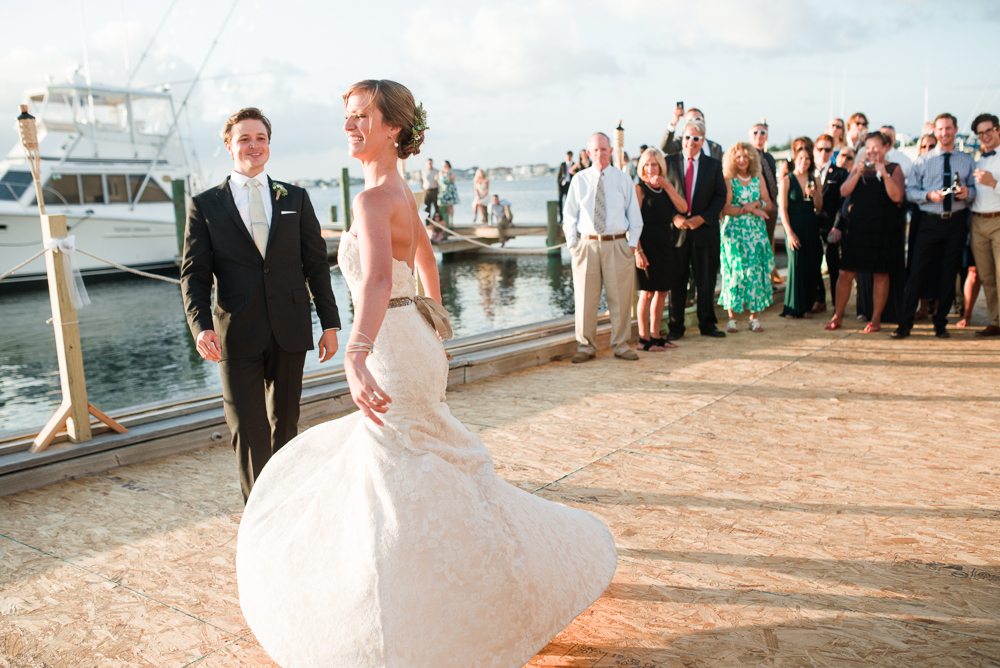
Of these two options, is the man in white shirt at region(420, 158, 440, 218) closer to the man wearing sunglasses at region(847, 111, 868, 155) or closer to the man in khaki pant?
the man wearing sunglasses at region(847, 111, 868, 155)

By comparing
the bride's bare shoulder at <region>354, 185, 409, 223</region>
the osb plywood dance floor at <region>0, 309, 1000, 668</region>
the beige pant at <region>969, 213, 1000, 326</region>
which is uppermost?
the bride's bare shoulder at <region>354, 185, 409, 223</region>

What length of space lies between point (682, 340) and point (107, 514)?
5633 millimetres

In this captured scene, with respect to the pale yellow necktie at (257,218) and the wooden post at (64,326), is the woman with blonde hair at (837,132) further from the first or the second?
the wooden post at (64,326)

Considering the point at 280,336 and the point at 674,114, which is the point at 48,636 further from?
the point at 674,114

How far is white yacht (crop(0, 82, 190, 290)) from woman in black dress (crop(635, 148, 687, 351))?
66.8 feet

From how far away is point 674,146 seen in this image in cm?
815

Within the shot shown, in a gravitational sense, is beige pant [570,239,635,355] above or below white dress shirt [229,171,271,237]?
below

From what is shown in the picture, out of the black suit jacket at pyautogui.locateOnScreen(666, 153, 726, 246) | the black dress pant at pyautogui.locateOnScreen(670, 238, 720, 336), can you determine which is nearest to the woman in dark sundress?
the black dress pant at pyautogui.locateOnScreen(670, 238, 720, 336)

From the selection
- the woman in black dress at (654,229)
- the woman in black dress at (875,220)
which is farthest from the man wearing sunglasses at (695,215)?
the woman in black dress at (875,220)

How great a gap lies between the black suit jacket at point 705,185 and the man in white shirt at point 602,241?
78 centimetres

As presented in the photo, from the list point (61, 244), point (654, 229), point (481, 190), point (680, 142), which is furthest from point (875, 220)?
point (481, 190)

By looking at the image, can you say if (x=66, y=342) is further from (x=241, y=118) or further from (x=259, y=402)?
(x=241, y=118)

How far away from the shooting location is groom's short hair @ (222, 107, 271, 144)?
10.1ft

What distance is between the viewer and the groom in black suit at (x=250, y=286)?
10.2 ft
